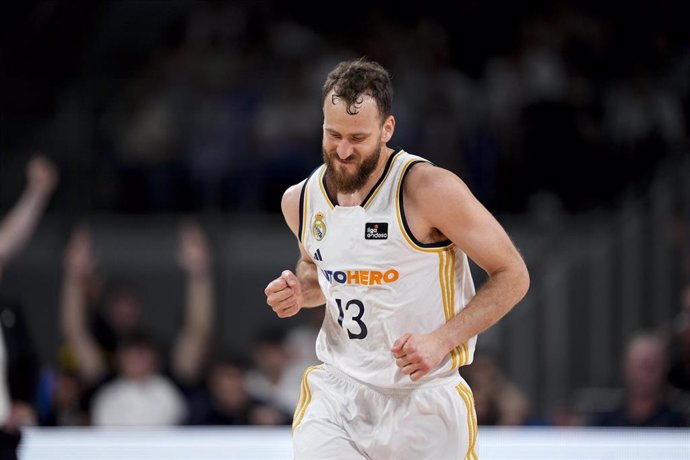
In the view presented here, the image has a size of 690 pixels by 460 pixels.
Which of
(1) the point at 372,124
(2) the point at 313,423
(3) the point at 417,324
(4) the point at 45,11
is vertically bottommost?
(2) the point at 313,423

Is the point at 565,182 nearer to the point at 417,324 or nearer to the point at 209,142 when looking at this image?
the point at 209,142

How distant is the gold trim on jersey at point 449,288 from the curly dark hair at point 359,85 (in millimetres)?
577

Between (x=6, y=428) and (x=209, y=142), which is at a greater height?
(x=209, y=142)

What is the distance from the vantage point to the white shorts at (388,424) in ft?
13.5

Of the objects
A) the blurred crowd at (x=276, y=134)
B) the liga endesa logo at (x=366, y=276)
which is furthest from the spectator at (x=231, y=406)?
the liga endesa logo at (x=366, y=276)

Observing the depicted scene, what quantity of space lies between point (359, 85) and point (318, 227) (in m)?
0.60

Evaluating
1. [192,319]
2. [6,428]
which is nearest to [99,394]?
[192,319]

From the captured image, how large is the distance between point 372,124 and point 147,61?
33.6ft

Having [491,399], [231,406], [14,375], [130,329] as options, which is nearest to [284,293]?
[14,375]

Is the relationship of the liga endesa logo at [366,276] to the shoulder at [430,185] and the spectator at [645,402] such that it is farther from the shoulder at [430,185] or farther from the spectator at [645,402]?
the spectator at [645,402]

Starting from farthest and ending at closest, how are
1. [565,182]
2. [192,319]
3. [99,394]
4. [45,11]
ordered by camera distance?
[45,11]
[565,182]
[192,319]
[99,394]

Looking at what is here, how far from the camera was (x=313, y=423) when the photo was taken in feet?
13.7

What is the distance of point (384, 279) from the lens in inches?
161

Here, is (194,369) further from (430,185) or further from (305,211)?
(430,185)
